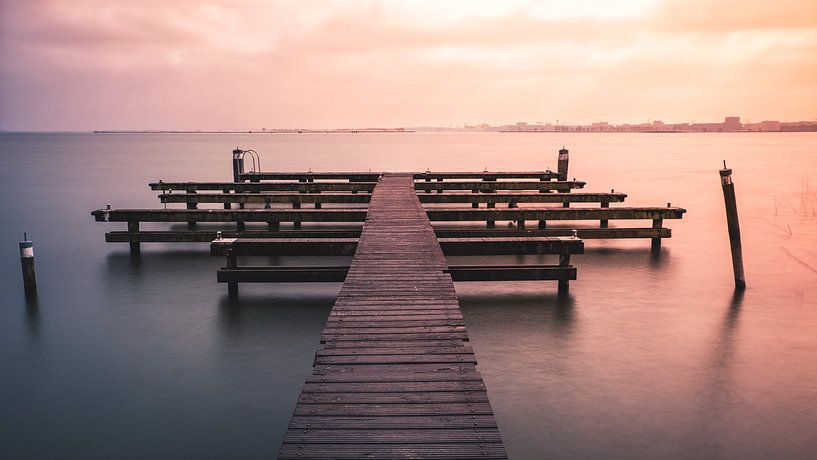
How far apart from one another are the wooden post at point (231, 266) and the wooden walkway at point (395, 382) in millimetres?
3006

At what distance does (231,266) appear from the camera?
11.9 meters

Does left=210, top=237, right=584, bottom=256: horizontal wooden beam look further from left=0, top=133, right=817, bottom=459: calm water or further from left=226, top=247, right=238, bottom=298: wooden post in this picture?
left=0, top=133, right=817, bottom=459: calm water

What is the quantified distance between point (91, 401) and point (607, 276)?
11.2 m

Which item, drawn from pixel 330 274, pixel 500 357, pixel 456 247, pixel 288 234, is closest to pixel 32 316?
pixel 330 274

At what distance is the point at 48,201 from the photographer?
30375 millimetres

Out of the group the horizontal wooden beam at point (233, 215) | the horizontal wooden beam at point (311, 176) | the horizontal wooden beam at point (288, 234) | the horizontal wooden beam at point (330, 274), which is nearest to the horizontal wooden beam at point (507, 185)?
the horizontal wooden beam at point (311, 176)

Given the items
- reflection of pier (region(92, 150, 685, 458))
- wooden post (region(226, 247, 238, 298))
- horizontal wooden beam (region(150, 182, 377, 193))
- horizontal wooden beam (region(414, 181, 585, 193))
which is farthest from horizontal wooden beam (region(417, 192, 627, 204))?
wooden post (region(226, 247, 238, 298))

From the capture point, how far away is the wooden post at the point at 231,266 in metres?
11.6

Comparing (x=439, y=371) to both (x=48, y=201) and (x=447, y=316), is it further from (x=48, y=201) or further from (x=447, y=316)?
(x=48, y=201)

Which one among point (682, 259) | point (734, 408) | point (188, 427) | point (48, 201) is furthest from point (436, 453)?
point (48, 201)

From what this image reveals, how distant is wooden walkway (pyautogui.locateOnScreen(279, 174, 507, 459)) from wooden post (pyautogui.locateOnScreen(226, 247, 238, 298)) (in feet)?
9.86

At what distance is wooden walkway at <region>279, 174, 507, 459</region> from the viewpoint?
4922 millimetres

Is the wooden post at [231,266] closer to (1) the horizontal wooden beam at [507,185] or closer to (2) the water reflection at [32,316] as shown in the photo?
(2) the water reflection at [32,316]

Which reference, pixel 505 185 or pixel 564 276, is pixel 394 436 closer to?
pixel 564 276
